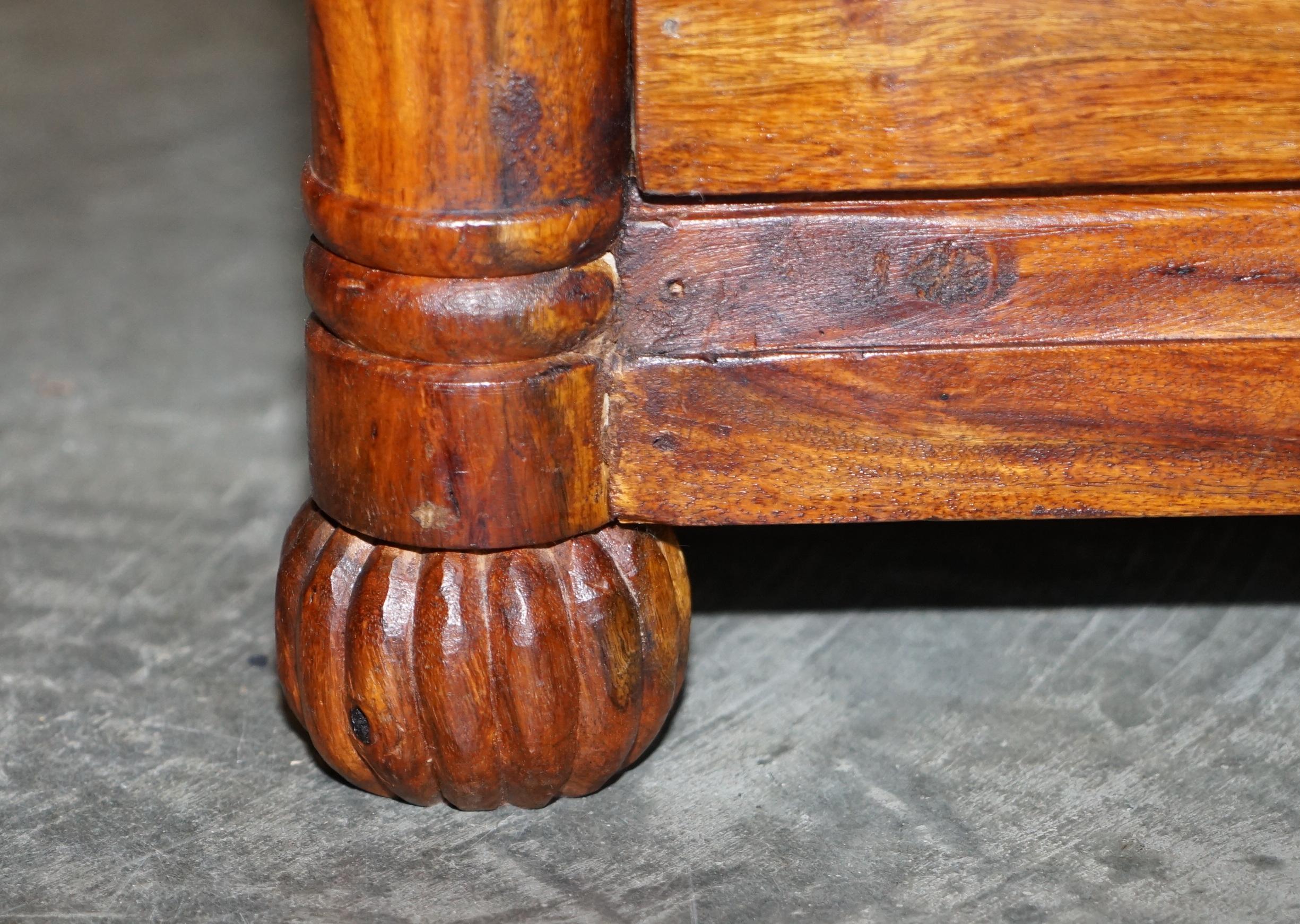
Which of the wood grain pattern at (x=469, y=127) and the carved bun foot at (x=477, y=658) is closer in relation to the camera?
the wood grain pattern at (x=469, y=127)

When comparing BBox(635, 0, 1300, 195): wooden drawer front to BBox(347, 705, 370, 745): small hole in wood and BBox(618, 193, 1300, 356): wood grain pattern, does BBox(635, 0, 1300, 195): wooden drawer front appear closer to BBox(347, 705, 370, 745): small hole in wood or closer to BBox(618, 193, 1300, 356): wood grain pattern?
BBox(618, 193, 1300, 356): wood grain pattern

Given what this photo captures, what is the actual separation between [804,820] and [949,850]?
0.09m

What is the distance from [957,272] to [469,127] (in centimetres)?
26

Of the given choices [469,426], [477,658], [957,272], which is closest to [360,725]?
[477,658]

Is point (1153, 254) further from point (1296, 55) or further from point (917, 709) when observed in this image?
point (917, 709)

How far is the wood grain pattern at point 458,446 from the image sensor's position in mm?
824

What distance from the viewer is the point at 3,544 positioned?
1.33 meters

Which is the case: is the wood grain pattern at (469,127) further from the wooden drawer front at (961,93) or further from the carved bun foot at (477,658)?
the carved bun foot at (477,658)

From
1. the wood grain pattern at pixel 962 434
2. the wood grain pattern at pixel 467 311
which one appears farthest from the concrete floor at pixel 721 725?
the wood grain pattern at pixel 467 311

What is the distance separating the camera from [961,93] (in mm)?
808

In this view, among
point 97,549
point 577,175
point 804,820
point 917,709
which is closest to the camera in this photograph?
point 577,175

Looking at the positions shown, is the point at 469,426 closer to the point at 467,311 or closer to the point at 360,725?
the point at 467,311

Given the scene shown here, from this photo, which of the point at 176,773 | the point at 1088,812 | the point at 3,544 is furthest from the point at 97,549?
the point at 1088,812

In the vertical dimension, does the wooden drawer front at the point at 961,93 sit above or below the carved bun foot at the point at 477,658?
above
